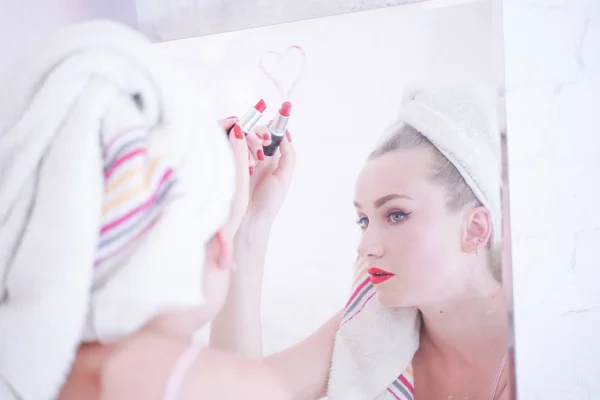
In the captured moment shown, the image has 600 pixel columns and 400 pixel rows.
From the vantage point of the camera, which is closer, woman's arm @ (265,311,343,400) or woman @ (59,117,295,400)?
woman @ (59,117,295,400)

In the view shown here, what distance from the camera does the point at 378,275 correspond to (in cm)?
79

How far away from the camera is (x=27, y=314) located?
2.03 feet

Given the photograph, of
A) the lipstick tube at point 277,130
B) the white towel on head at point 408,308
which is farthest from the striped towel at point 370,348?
the lipstick tube at point 277,130

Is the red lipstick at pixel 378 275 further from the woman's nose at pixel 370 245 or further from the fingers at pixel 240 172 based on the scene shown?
the fingers at pixel 240 172

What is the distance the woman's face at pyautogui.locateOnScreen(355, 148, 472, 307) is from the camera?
30.1 inches

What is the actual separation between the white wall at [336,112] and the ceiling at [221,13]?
0.03 m

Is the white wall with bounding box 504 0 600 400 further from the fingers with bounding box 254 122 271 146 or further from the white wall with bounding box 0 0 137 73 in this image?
the white wall with bounding box 0 0 137 73

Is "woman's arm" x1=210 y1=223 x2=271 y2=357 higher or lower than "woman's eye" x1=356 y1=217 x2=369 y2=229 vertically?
lower

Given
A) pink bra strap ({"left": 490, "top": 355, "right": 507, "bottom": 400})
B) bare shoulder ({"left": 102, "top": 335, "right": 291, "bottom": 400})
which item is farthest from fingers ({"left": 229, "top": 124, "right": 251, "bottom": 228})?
pink bra strap ({"left": 490, "top": 355, "right": 507, "bottom": 400})

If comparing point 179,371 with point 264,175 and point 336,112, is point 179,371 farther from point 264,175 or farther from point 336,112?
point 336,112

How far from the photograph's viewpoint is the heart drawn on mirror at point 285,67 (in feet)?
2.74

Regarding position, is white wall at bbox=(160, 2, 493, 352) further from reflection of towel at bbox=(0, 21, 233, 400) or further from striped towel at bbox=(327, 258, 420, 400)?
reflection of towel at bbox=(0, 21, 233, 400)

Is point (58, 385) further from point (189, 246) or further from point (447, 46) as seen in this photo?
point (447, 46)

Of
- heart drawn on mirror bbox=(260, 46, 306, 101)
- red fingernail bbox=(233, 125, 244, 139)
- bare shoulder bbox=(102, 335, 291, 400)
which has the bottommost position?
bare shoulder bbox=(102, 335, 291, 400)
